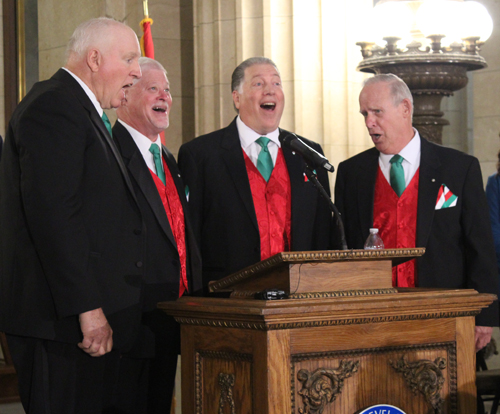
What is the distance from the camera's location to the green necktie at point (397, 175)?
11.3ft

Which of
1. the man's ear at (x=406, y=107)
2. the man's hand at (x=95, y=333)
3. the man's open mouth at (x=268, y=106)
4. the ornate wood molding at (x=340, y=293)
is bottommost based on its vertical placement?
the man's hand at (x=95, y=333)

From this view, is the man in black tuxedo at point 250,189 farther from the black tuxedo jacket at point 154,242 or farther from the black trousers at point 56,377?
the black trousers at point 56,377

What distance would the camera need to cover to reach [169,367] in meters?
3.16

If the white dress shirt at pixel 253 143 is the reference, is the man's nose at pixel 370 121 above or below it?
above

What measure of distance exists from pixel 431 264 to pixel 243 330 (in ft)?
4.34

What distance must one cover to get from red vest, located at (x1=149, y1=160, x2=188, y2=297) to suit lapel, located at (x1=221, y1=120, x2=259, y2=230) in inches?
11.3

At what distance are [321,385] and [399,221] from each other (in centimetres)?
131

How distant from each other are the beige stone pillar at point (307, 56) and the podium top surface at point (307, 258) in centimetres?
291

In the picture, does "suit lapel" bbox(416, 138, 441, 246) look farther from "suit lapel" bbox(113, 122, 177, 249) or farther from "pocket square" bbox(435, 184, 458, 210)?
"suit lapel" bbox(113, 122, 177, 249)

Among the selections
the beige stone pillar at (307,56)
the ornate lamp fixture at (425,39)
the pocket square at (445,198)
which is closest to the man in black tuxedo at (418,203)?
the pocket square at (445,198)

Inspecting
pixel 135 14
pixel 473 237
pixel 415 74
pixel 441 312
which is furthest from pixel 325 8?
pixel 441 312

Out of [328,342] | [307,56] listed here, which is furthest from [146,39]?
[328,342]

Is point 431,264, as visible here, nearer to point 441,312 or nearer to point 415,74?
point 441,312

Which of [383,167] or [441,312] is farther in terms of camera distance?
[383,167]
